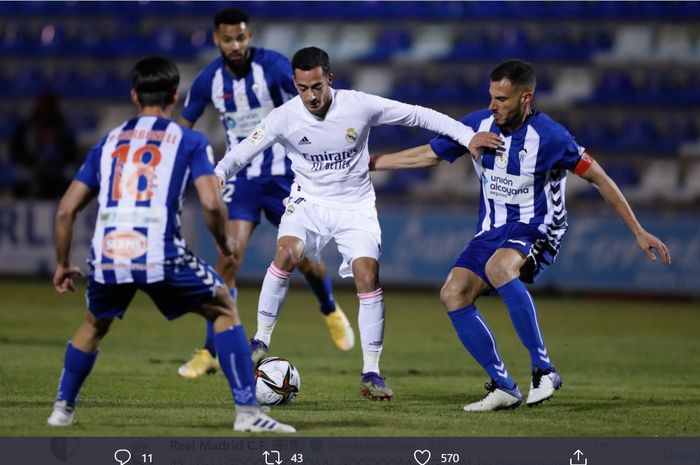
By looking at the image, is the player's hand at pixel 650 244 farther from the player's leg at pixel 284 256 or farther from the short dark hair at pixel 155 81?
the short dark hair at pixel 155 81

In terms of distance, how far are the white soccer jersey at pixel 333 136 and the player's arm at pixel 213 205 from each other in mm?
1706

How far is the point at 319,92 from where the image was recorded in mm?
6887

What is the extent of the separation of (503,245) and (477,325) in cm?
52

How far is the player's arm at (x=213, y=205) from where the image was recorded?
519 centimetres

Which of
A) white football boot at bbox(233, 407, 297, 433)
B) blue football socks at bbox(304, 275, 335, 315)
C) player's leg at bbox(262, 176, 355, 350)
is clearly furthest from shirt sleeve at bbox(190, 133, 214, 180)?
blue football socks at bbox(304, 275, 335, 315)

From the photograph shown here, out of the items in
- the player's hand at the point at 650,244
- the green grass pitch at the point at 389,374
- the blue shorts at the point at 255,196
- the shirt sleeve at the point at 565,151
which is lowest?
the green grass pitch at the point at 389,374

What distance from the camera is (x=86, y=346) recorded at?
540cm

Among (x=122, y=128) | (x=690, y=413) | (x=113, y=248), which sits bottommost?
(x=690, y=413)

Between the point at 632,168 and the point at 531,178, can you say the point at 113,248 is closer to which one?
the point at 531,178

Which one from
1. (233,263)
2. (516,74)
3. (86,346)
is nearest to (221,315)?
(86,346)

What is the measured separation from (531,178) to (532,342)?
3.15 ft
